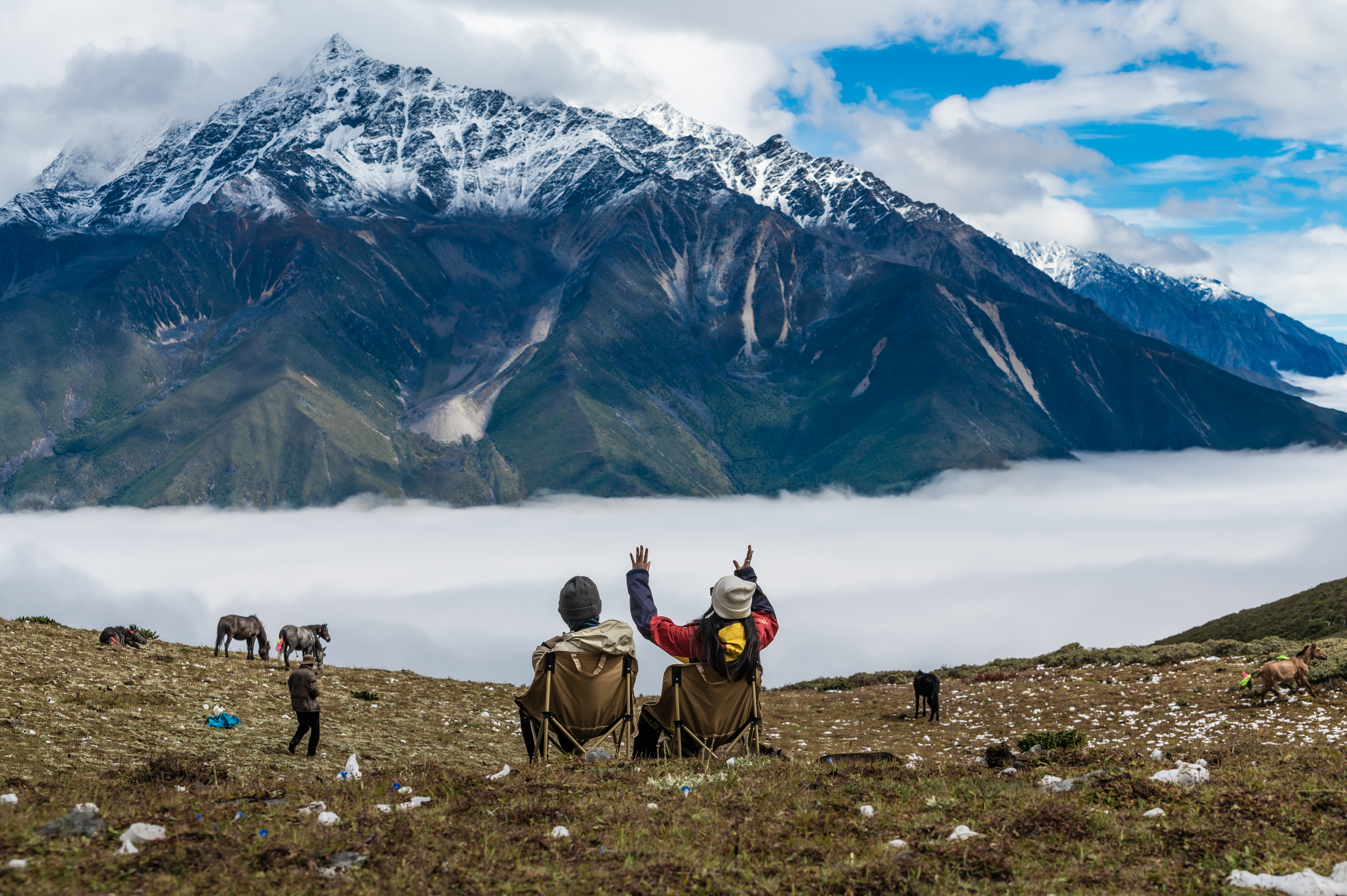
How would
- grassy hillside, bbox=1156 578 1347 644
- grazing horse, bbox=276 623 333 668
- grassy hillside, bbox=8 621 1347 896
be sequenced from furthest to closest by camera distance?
Result: grassy hillside, bbox=1156 578 1347 644, grazing horse, bbox=276 623 333 668, grassy hillside, bbox=8 621 1347 896

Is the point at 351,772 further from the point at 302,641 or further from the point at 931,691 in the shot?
the point at 931,691

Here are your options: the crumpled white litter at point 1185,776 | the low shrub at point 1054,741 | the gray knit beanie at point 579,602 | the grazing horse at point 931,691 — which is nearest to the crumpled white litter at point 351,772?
the gray knit beanie at point 579,602

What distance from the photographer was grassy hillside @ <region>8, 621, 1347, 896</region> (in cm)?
952

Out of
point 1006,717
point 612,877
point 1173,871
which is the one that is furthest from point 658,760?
point 1006,717

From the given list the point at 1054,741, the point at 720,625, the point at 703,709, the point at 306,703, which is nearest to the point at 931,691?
the point at 1054,741

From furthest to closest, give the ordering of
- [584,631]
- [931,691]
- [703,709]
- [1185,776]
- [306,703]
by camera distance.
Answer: [931,691] < [306,703] < [703,709] < [584,631] < [1185,776]

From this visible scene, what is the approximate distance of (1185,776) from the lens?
1324 centimetres

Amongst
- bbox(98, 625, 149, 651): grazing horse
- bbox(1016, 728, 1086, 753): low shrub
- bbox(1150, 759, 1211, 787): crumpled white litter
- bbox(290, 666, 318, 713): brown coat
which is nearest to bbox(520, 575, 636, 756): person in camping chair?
bbox(1150, 759, 1211, 787): crumpled white litter

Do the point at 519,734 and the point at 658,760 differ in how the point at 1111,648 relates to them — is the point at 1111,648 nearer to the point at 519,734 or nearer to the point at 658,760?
the point at 519,734

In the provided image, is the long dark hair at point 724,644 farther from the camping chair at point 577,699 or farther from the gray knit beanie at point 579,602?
the gray knit beanie at point 579,602

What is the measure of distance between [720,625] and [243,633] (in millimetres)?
24364

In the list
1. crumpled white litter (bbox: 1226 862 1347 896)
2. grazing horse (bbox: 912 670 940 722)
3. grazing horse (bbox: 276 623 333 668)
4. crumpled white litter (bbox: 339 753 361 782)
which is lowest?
grazing horse (bbox: 912 670 940 722)

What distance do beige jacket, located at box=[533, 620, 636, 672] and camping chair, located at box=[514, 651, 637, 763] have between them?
6 centimetres

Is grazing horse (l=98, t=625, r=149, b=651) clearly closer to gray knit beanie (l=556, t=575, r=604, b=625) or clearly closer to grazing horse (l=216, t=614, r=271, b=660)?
grazing horse (l=216, t=614, r=271, b=660)
